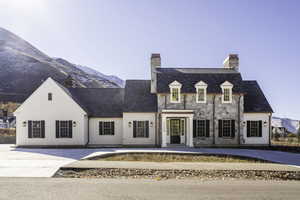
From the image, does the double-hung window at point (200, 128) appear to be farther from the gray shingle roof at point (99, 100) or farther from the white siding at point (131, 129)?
the gray shingle roof at point (99, 100)

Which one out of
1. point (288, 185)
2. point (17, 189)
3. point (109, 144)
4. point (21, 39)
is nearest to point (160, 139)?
point (109, 144)

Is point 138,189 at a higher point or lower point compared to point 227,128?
lower

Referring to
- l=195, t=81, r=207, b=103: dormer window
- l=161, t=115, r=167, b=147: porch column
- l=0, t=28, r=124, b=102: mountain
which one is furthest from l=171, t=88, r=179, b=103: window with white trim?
l=0, t=28, r=124, b=102: mountain

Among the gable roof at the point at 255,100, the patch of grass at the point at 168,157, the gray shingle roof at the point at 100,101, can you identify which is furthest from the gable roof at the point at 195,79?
the patch of grass at the point at 168,157

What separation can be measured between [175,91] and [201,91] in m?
2.41

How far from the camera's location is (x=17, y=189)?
691 centimetres

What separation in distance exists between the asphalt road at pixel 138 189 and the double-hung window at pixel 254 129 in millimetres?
11968

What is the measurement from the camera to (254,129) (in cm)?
1959

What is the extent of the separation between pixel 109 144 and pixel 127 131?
7.00 ft

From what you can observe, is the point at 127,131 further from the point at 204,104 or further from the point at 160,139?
the point at 204,104

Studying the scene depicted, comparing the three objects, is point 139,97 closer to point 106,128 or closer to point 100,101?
point 100,101

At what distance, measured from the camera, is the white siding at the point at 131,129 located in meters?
19.1

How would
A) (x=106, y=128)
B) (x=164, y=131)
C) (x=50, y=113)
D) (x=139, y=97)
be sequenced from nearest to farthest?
(x=164, y=131)
(x=50, y=113)
(x=106, y=128)
(x=139, y=97)

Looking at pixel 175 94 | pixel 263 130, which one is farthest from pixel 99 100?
pixel 263 130
